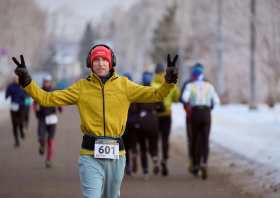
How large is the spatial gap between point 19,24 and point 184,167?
168ft

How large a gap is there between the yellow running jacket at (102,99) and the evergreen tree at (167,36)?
53.9 meters

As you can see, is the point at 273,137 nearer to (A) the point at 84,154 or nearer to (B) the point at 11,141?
(B) the point at 11,141

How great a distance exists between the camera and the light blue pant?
411 centimetres

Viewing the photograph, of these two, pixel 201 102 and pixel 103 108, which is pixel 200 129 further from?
pixel 103 108

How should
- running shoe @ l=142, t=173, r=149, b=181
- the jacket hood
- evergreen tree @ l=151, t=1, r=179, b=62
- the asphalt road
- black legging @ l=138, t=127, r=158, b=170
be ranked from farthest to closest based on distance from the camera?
evergreen tree @ l=151, t=1, r=179, b=62 < the jacket hood < black legging @ l=138, t=127, r=158, b=170 < running shoe @ l=142, t=173, r=149, b=181 < the asphalt road

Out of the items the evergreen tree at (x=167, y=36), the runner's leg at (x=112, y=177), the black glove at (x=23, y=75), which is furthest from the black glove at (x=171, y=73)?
the evergreen tree at (x=167, y=36)

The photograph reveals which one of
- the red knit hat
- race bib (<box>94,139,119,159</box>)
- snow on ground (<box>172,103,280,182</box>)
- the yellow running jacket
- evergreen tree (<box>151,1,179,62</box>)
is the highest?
evergreen tree (<box>151,1,179,62</box>)

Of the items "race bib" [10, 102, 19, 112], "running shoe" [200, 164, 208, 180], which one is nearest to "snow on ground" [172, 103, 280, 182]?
"running shoe" [200, 164, 208, 180]

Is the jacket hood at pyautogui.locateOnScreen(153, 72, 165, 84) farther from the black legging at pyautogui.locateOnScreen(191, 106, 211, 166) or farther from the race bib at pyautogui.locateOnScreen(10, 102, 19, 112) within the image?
the race bib at pyautogui.locateOnScreen(10, 102, 19, 112)

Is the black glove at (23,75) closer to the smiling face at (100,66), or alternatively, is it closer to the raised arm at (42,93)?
the raised arm at (42,93)

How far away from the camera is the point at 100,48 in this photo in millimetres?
4406

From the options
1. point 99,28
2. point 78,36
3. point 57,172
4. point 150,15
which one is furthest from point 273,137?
point 99,28

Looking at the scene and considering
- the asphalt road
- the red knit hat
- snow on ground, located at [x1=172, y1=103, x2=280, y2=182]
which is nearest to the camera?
the red knit hat

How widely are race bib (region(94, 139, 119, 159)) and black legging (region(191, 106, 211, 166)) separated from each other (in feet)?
14.0
